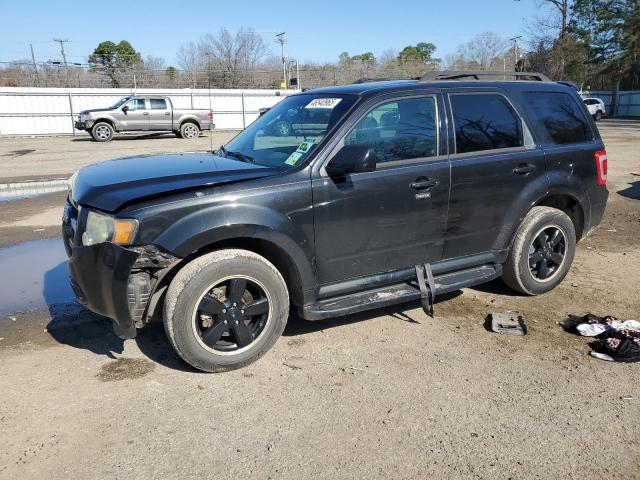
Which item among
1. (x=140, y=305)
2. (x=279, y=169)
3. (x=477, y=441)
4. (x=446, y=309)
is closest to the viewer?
(x=477, y=441)

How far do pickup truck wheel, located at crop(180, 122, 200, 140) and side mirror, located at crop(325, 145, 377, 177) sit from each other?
2248 centimetres

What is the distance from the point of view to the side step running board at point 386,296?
12.8 ft

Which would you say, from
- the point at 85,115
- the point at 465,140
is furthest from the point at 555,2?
the point at 465,140

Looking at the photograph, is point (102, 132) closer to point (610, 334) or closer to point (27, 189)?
point (27, 189)

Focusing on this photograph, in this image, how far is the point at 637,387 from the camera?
3500 millimetres

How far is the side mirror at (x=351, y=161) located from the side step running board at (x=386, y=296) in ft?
3.08

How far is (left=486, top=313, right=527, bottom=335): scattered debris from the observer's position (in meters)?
4.35

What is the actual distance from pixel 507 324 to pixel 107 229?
3.15m

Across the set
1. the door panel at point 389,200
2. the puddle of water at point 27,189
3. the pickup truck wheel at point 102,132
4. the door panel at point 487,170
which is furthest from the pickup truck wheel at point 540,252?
the pickup truck wheel at point 102,132

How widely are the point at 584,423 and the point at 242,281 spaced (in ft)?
7.40

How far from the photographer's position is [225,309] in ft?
11.8

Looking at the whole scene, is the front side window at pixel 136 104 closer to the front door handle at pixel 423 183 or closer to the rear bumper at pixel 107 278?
the rear bumper at pixel 107 278

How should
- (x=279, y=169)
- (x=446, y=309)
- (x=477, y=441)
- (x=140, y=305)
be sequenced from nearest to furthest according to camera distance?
(x=477, y=441)
(x=140, y=305)
(x=279, y=169)
(x=446, y=309)

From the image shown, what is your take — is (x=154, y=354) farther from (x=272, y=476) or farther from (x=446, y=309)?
(x=446, y=309)
